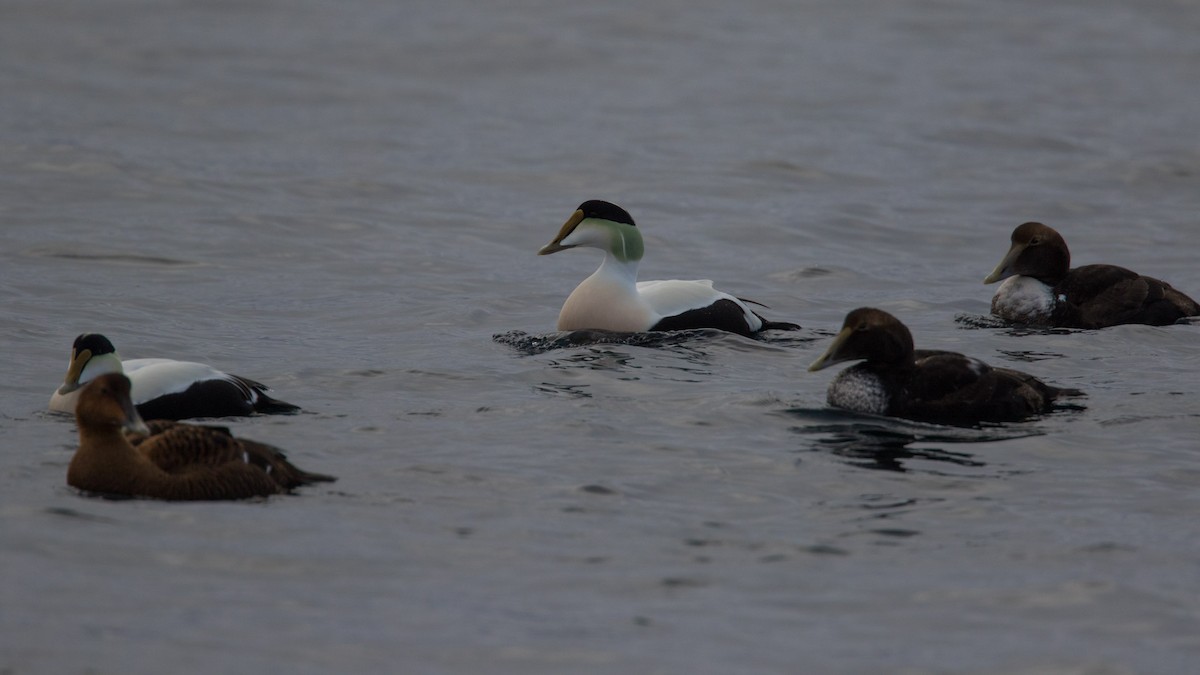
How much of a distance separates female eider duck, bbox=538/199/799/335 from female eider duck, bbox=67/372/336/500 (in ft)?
13.3

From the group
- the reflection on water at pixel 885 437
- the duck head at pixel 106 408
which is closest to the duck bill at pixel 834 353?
the reflection on water at pixel 885 437

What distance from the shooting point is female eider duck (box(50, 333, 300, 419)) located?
8.24 m

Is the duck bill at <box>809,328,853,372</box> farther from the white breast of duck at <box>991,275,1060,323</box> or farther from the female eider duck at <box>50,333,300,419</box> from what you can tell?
the white breast of duck at <box>991,275,1060,323</box>

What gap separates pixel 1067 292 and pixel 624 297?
3.12m

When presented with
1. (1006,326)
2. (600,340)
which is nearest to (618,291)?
(600,340)

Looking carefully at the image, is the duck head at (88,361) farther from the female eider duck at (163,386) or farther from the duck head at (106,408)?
the duck head at (106,408)

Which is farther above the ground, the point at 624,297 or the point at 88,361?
the point at 624,297

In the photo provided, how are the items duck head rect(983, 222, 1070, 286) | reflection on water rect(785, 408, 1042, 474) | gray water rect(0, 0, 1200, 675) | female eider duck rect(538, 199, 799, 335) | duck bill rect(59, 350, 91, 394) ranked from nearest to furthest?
gray water rect(0, 0, 1200, 675) → reflection on water rect(785, 408, 1042, 474) → duck bill rect(59, 350, 91, 394) → female eider duck rect(538, 199, 799, 335) → duck head rect(983, 222, 1070, 286)

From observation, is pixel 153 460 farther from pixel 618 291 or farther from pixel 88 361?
pixel 618 291

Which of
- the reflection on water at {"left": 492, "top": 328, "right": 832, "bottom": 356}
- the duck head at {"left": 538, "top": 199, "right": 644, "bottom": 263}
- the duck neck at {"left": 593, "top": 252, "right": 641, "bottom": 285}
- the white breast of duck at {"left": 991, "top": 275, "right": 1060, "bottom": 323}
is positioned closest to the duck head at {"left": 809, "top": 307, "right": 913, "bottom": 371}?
the reflection on water at {"left": 492, "top": 328, "right": 832, "bottom": 356}

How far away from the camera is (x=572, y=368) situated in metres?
10.1

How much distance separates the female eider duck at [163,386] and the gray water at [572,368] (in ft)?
0.63

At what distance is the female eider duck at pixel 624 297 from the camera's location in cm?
1084

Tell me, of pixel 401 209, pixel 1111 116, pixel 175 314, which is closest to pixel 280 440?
pixel 175 314
